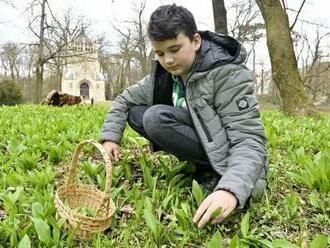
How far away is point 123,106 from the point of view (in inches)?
125

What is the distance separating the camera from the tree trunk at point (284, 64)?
799cm

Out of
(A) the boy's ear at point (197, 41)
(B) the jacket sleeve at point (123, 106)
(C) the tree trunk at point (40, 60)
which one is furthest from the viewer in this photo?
(C) the tree trunk at point (40, 60)

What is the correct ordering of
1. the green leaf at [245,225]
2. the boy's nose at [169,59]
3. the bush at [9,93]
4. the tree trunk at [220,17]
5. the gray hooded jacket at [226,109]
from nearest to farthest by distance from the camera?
1. the green leaf at [245,225]
2. the gray hooded jacket at [226,109]
3. the boy's nose at [169,59]
4. the tree trunk at [220,17]
5. the bush at [9,93]

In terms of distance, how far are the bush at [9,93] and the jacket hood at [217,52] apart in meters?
27.4

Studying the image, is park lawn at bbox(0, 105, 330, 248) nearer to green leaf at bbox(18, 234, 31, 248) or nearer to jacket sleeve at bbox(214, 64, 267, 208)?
green leaf at bbox(18, 234, 31, 248)

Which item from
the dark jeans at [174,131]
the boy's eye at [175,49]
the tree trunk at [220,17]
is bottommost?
the dark jeans at [174,131]

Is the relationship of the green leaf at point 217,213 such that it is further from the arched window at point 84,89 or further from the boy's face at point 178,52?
the arched window at point 84,89

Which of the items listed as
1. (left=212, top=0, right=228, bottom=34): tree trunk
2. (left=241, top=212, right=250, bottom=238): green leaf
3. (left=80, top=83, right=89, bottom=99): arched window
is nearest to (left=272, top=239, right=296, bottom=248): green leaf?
(left=241, top=212, right=250, bottom=238): green leaf

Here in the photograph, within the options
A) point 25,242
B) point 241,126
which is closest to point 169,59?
point 241,126

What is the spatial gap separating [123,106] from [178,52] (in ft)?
2.68

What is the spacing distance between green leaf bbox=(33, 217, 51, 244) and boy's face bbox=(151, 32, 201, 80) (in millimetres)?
1092

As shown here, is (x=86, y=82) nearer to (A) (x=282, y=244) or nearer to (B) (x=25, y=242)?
(B) (x=25, y=242)

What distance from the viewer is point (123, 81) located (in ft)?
131

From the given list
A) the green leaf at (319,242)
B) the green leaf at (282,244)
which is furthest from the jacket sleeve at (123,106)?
the green leaf at (319,242)
